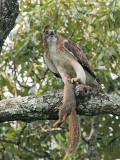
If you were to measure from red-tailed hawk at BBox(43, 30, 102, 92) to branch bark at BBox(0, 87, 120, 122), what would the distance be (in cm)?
138

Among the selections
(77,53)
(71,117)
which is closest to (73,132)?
(71,117)

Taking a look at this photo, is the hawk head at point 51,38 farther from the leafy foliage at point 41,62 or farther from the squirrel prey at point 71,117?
the squirrel prey at point 71,117

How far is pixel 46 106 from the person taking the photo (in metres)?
4.15

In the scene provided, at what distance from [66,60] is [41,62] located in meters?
1.94

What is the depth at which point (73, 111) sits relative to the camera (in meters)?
4.06

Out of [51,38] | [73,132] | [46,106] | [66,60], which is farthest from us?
[51,38]

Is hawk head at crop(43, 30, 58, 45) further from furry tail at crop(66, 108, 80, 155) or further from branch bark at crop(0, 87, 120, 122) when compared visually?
furry tail at crop(66, 108, 80, 155)

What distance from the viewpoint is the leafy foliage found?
6.30m

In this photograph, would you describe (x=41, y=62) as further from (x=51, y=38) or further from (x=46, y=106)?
(x=46, y=106)

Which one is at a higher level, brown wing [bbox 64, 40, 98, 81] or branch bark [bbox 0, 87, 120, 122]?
brown wing [bbox 64, 40, 98, 81]

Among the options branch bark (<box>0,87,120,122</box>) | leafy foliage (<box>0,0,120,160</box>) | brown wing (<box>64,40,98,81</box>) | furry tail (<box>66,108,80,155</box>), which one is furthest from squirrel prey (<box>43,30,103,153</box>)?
furry tail (<box>66,108,80,155</box>)

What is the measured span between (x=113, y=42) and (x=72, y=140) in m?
3.09

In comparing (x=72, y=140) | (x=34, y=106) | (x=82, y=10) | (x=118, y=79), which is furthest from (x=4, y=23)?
(x=118, y=79)

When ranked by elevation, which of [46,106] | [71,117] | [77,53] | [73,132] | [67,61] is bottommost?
[73,132]
